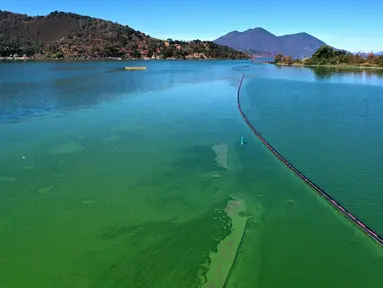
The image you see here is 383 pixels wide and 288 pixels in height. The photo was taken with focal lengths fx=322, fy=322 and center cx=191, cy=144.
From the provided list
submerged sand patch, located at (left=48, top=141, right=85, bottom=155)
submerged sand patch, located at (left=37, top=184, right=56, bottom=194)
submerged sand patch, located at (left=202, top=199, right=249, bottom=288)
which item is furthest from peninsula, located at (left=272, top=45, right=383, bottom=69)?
submerged sand patch, located at (left=37, top=184, right=56, bottom=194)

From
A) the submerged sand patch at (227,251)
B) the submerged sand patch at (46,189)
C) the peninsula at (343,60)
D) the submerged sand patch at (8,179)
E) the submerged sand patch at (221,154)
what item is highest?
the peninsula at (343,60)

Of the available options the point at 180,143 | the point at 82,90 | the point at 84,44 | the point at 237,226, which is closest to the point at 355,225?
the point at 237,226

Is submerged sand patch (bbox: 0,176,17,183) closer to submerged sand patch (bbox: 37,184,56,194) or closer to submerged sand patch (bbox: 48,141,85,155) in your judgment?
submerged sand patch (bbox: 37,184,56,194)

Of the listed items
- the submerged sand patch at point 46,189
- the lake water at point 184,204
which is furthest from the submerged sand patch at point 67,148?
the submerged sand patch at point 46,189

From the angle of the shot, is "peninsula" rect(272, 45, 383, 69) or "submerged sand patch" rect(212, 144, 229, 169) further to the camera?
"peninsula" rect(272, 45, 383, 69)

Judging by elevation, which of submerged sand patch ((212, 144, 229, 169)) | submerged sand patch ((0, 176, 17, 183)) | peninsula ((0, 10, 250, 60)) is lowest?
submerged sand patch ((0, 176, 17, 183))

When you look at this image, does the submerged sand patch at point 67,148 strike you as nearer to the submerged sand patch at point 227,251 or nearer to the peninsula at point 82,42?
the submerged sand patch at point 227,251

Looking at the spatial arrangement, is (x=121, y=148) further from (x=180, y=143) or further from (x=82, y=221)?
(x=82, y=221)

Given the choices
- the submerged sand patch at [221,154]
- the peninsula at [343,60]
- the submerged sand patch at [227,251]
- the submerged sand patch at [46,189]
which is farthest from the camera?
the peninsula at [343,60]
